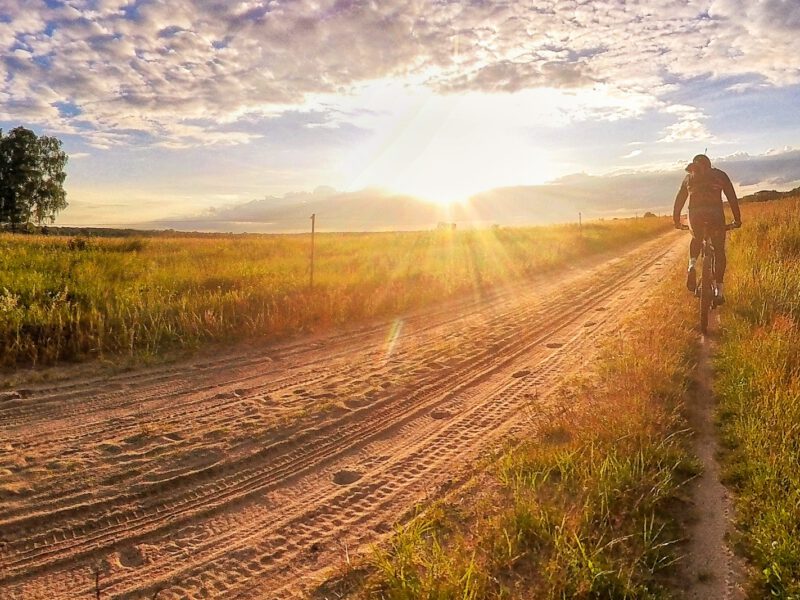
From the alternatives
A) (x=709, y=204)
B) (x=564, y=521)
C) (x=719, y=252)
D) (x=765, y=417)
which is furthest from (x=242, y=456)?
(x=709, y=204)

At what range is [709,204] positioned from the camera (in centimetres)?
762

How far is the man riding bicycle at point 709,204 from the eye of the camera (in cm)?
750

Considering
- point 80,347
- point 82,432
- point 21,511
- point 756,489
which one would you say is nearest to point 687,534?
point 756,489

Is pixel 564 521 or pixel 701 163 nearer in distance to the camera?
pixel 564 521

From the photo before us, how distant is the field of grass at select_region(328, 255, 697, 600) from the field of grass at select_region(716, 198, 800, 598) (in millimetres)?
377

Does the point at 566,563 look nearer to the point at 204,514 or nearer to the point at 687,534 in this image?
the point at 687,534

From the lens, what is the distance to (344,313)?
917 cm

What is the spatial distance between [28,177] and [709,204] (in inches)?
2253

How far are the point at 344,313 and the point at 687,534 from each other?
689 cm

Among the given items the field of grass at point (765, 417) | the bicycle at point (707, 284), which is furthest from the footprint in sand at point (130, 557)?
the bicycle at point (707, 284)

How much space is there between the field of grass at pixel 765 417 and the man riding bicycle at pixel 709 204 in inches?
33.5

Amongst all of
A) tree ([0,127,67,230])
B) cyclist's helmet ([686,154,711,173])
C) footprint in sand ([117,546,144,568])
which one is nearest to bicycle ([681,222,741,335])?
cyclist's helmet ([686,154,711,173])

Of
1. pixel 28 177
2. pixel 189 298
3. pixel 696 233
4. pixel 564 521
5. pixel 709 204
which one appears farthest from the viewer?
pixel 28 177

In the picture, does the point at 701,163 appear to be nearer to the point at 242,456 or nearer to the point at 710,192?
the point at 710,192
